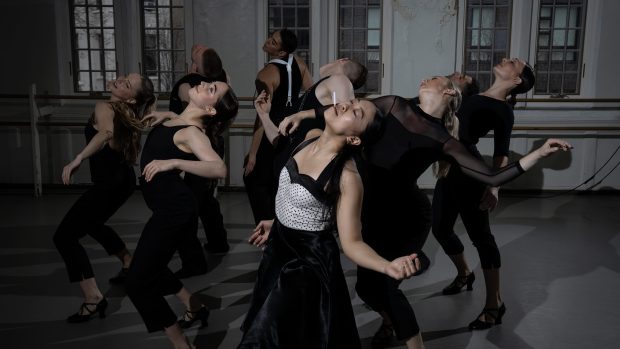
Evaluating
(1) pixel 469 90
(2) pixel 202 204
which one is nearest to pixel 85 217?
(2) pixel 202 204

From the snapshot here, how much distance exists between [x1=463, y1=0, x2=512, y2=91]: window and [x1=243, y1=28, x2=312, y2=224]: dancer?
3.20 meters

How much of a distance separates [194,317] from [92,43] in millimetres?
4873

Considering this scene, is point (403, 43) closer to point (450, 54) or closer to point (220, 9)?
point (450, 54)

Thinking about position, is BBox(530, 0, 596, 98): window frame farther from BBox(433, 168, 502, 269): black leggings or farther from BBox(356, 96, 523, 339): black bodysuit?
BBox(356, 96, 523, 339): black bodysuit

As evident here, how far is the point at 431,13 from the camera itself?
681 centimetres

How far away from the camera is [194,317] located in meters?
3.42

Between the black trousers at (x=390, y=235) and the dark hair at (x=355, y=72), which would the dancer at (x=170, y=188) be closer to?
the black trousers at (x=390, y=235)

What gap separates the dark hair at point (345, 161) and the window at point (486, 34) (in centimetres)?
507

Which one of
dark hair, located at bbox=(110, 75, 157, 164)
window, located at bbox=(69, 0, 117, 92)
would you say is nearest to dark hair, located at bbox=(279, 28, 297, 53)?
dark hair, located at bbox=(110, 75, 157, 164)

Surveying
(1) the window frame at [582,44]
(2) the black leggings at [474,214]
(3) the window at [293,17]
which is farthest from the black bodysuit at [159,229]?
(1) the window frame at [582,44]

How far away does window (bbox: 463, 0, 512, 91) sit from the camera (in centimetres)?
696

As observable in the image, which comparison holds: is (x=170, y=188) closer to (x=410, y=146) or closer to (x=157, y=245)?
(x=157, y=245)

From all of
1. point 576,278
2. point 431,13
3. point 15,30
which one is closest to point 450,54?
point 431,13

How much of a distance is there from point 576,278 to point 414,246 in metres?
2.02
